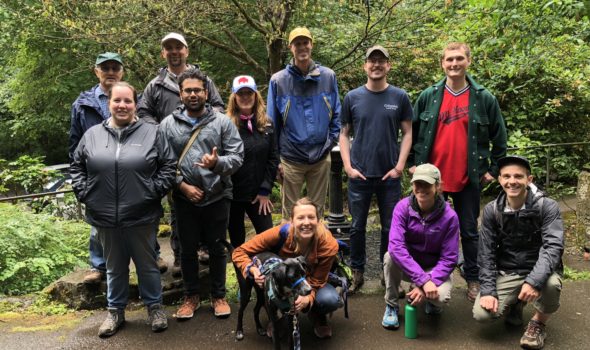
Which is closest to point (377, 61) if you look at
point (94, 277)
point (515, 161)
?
point (515, 161)

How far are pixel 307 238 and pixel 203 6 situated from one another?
16.0 ft

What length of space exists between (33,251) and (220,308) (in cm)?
307

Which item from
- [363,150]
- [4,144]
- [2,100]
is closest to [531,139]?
[363,150]

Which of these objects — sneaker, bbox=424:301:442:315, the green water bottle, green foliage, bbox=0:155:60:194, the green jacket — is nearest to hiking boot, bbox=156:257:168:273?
the green water bottle

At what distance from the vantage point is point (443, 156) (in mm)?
Answer: 4004

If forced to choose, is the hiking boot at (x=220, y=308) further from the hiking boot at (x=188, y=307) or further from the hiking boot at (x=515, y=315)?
the hiking boot at (x=515, y=315)

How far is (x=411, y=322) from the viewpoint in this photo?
353 cm

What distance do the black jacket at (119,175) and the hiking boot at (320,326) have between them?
57.8 inches

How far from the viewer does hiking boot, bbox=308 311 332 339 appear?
362cm

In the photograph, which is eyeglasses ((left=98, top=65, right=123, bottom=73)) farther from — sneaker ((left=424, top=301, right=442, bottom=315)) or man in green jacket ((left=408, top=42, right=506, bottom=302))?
sneaker ((left=424, top=301, right=442, bottom=315))

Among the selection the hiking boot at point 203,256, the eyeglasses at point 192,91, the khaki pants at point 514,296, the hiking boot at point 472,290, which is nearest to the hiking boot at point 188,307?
the hiking boot at point 203,256

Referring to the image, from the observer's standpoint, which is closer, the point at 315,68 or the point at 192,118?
the point at 192,118

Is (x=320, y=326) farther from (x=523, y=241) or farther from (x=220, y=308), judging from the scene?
(x=523, y=241)

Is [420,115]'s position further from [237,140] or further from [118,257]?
[118,257]
